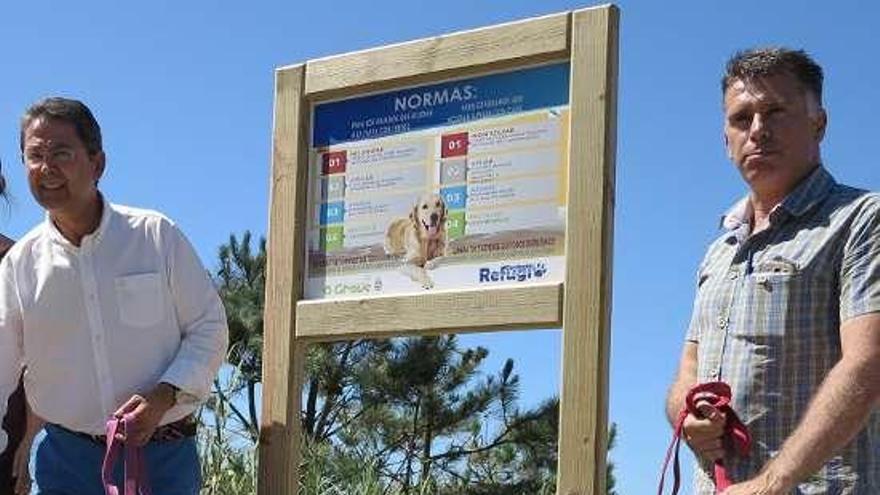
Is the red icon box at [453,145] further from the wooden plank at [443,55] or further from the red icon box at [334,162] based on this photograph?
the red icon box at [334,162]

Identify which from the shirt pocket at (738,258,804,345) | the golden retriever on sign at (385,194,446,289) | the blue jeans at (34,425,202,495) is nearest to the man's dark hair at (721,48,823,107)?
the shirt pocket at (738,258,804,345)

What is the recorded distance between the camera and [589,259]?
3445 mm

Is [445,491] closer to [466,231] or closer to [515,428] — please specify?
[515,428]

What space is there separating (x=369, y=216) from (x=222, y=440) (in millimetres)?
2652

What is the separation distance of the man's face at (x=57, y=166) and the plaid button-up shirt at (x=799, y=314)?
181 cm

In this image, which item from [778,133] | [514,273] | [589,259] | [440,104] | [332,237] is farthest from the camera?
[332,237]

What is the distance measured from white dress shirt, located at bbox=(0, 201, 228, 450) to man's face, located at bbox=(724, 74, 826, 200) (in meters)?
1.57

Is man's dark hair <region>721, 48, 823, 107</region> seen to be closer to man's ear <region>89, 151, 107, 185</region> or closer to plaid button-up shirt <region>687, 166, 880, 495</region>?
plaid button-up shirt <region>687, 166, 880, 495</region>

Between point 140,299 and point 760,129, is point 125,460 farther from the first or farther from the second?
point 760,129

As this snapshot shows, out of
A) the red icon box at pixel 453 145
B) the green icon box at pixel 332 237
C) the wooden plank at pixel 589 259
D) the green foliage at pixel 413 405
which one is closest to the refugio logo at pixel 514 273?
the wooden plank at pixel 589 259

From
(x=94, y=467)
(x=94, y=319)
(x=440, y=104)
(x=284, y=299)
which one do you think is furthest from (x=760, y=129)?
(x=94, y=467)

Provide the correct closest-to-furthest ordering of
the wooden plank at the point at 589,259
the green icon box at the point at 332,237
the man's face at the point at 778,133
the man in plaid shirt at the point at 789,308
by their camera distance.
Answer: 1. the man in plaid shirt at the point at 789,308
2. the man's face at the point at 778,133
3. the wooden plank at the point at 589,259
4. the green icon box at the point at 332,237

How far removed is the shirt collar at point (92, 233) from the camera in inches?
148

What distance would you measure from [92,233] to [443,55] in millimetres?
1077
